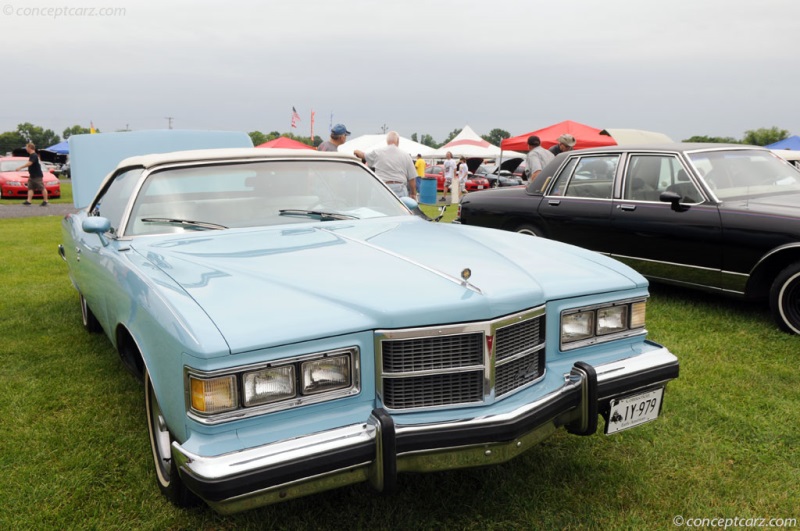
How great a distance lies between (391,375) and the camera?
2109 millimetres

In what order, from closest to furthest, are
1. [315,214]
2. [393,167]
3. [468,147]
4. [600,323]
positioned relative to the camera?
1. [600,323]
2. [315,214]
3. [393,167]
4. [468,147]

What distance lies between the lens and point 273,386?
201cm

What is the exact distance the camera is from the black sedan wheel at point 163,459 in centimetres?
235

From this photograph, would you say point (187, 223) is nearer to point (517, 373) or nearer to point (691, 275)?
point (517, 373)

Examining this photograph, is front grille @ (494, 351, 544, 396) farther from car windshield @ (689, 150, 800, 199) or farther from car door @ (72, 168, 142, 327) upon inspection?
car windshield @ (689, 150, 800, 199)

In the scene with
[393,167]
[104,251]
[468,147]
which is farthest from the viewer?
[468,147]

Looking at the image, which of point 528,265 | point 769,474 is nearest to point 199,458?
point 528,265

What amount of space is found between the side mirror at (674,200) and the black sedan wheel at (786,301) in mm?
981

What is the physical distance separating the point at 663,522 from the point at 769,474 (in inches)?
28.2

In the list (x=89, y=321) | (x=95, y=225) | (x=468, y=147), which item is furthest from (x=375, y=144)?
(x=95, y=225)

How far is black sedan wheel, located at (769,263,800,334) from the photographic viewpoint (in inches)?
183

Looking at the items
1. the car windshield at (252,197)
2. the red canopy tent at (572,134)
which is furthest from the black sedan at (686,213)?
the red canopy tent at (572,134)

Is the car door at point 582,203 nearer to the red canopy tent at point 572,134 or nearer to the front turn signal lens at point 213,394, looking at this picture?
the front turn signal lens at point 213,394

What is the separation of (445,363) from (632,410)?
3.27 ft
